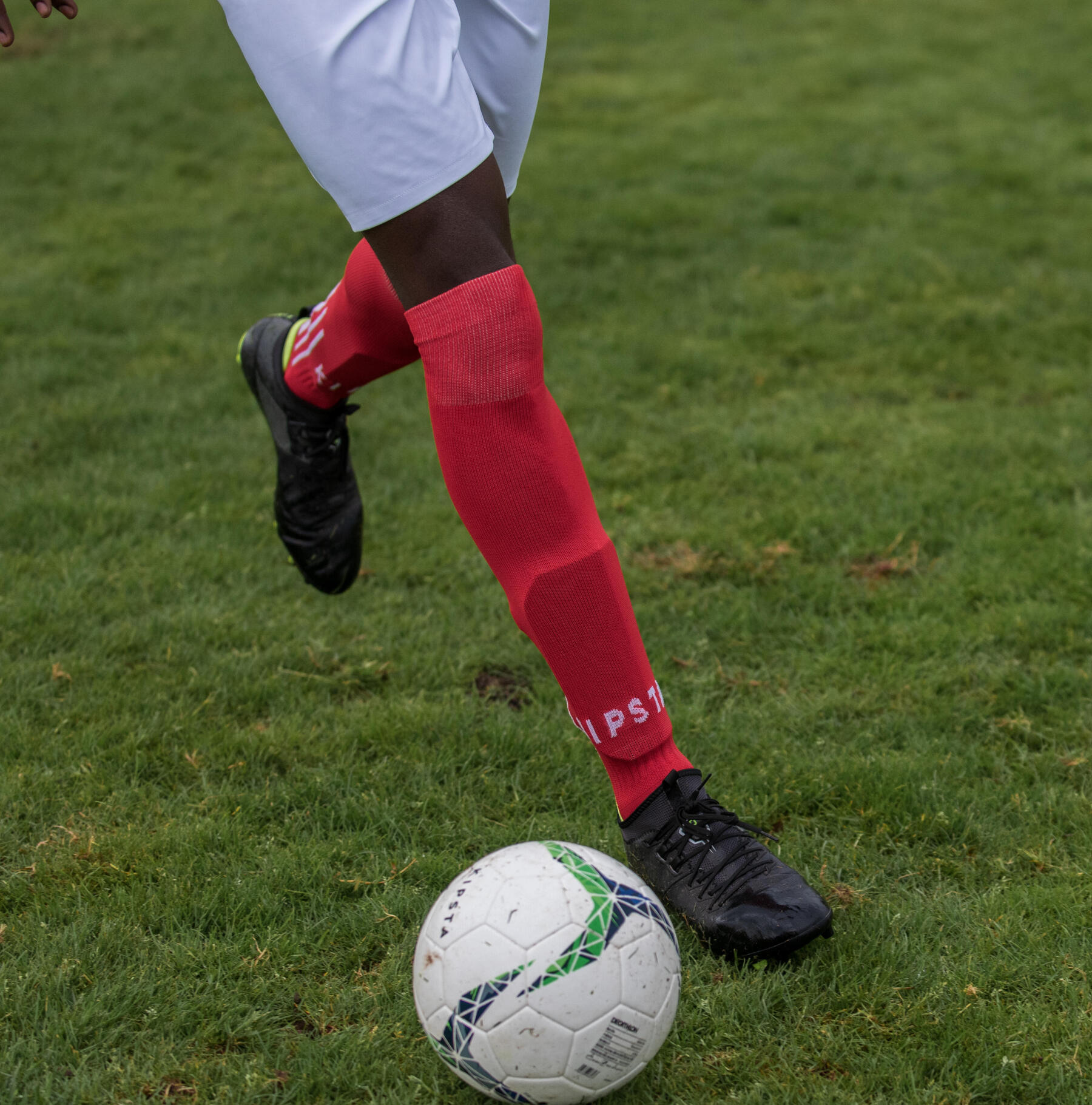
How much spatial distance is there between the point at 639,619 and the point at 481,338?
156 centimetres

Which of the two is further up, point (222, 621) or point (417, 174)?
point (417, 174)

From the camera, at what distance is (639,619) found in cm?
331

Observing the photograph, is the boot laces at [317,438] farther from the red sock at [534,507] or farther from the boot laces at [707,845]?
the boot laces at [707,845]

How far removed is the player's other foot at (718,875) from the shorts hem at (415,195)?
108 centimetres

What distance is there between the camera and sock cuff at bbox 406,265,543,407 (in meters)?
1.89

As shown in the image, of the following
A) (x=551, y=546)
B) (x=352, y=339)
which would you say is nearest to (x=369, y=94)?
(x=551, y=546)

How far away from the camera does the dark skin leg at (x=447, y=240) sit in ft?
6.15

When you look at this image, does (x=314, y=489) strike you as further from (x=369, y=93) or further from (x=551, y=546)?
(x=369, y=93)

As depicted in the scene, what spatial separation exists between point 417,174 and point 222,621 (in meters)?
1.76

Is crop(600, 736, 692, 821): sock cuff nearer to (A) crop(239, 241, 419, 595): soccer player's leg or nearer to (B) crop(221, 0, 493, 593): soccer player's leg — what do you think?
(B) crop(221, 0, 493, 593): soccer player's leg

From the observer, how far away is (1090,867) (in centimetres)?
226

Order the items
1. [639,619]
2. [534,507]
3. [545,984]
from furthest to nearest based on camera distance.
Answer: [639,619] < [534,507] < [545,984]

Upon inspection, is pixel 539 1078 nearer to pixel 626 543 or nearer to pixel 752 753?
pixel 752 753

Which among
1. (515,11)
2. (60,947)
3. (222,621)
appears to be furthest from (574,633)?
→ (222,621)
